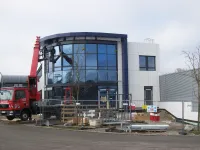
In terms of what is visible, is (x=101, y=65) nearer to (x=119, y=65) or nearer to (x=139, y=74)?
(x=119, y=65)

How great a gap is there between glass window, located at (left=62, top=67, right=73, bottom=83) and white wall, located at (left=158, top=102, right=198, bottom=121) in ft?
34.4

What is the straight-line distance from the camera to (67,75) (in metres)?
35.3

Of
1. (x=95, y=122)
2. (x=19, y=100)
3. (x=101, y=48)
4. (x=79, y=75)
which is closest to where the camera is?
(x=95, y=122)

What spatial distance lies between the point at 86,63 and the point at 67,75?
263 cm

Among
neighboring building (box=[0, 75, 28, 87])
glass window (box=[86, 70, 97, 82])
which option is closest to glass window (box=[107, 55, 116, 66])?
glass window (box=[86, 70, 97, 82])

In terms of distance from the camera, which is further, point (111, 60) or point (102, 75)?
point (111, 60)

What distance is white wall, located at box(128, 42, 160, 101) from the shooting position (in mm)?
36281

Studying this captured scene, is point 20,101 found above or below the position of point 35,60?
below

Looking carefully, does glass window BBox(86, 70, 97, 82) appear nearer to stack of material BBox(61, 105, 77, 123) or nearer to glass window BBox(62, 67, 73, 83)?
glass window BBox(62, 67, 73, 83)

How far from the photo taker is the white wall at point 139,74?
36.3m

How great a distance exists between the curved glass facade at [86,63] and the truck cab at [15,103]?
32.9ft

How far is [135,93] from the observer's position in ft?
119

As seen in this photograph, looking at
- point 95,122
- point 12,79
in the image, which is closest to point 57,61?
point 95,122

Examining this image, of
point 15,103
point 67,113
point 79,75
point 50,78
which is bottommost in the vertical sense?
point 67,113
